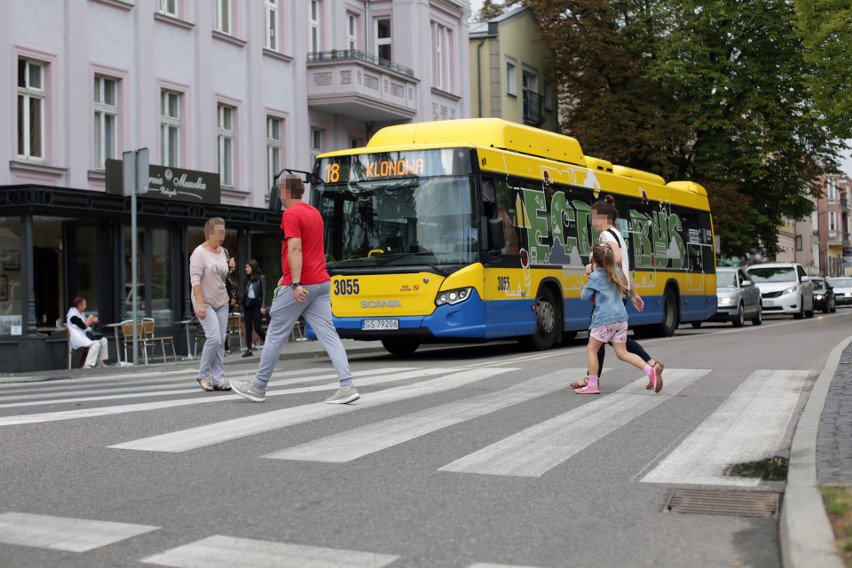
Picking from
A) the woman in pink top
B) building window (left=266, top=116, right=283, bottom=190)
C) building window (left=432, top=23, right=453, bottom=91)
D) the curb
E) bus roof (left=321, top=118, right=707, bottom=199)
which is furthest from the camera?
building window (left=432, top=23, right=453, bottom=91)

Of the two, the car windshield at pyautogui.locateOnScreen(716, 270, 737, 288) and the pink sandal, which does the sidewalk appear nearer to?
the pink sandal

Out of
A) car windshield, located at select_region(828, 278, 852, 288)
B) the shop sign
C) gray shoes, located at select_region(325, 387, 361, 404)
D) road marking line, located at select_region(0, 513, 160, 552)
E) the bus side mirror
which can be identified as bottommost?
road marking line, located at select_region(0, 513, 160, 552)

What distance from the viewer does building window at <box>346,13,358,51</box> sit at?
106ft

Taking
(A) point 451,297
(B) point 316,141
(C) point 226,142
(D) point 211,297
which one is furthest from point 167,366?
(B) point 316,141

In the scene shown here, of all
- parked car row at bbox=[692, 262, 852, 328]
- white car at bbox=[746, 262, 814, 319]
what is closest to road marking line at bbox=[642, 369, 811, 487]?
parked car row at bbox=[692, 262, 852, 328]

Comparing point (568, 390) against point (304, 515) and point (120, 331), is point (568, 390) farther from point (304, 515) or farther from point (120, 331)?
point (120, 331)

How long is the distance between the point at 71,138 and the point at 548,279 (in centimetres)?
903

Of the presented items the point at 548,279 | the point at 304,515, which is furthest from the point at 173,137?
the point at 304,515

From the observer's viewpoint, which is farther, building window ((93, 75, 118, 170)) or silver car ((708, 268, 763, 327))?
silver car ((708, 268, 763, 327))

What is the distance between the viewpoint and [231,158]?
88.8 ft

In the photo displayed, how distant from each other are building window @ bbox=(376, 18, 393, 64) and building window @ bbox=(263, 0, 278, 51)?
5580mm

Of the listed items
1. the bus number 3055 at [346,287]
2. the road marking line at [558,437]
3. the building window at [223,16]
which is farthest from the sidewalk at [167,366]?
the road marking line at [558,437]

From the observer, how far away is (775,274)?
131 ft

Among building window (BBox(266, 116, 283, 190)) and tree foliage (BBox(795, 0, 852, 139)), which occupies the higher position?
tree foliage (BBox(795, 0, 852, 139))
